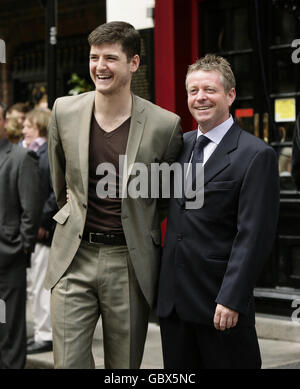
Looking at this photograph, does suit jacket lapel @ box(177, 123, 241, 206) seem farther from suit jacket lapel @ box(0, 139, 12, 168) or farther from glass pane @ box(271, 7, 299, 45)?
glass pane @ box(271, 7, 299, 45)

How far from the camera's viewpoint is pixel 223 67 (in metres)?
4.17

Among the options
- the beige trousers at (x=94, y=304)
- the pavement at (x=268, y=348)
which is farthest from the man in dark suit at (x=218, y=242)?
the pavement at (x=268, y=348)

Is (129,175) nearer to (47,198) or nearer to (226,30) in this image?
(47,198)

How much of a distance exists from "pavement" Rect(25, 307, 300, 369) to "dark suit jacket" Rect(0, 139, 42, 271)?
3.63 feet

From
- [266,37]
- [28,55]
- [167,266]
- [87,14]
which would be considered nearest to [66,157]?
[167,266]

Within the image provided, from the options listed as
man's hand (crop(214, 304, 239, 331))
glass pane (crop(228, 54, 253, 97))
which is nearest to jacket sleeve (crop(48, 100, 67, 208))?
man's hand (crop(214, 304, 239, 331))

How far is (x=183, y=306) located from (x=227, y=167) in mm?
711

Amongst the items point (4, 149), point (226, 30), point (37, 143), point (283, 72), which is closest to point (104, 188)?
point (4, 149)

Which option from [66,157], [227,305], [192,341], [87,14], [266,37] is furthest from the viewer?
[87,14]

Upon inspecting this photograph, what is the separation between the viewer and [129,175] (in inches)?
170

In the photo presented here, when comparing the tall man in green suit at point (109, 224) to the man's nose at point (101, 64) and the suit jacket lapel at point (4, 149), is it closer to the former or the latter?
the man's nose at point (101, 64)

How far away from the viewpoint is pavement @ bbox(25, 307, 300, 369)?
6.88 m

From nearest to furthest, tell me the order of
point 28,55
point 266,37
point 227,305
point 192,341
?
point 227,305 → point 192,341 → point 266,37 → point 28,55
